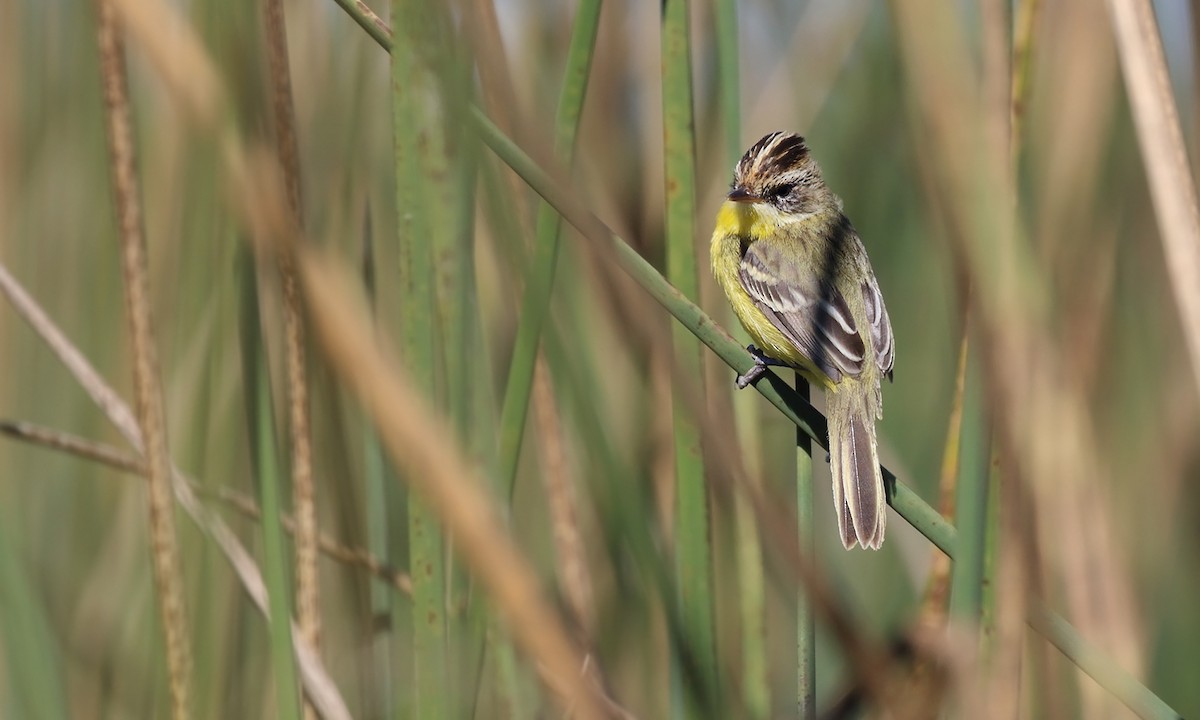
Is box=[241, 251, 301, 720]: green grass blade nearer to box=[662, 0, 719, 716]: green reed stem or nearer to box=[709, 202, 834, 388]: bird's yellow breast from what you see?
box=[662, 0, 719, 716]: green reed stem

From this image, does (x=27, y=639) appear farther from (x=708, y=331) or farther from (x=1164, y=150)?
(x=1164, y=150)

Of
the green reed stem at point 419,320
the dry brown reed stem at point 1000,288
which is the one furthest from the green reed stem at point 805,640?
the green reed stem at point 419,320

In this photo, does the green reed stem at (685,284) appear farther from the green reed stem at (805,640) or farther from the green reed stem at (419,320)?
the green reed stem at (419,320)

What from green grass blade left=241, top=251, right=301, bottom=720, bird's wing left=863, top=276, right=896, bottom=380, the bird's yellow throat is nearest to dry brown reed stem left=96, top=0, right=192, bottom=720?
green grass blade left=241, top=251, right=301, bottom=720

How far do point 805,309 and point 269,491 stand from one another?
1.26 metres

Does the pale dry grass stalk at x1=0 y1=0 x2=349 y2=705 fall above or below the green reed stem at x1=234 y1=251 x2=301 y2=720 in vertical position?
above

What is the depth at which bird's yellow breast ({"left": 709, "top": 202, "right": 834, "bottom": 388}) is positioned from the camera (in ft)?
7.62

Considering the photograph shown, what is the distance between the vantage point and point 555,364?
1.31m

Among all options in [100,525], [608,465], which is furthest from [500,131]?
[100,525]

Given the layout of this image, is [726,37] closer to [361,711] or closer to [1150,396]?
[361,711]

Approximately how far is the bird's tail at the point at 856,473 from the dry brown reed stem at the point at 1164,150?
0.53 meters

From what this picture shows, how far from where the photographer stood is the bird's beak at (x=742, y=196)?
240cm

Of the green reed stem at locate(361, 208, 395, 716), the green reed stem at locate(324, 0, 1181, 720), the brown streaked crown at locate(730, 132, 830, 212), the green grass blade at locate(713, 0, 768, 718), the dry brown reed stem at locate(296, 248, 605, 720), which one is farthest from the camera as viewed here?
the brown streaked crown at locate(730, 132, 830, 212)

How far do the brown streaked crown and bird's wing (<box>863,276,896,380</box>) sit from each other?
31 centimetres
